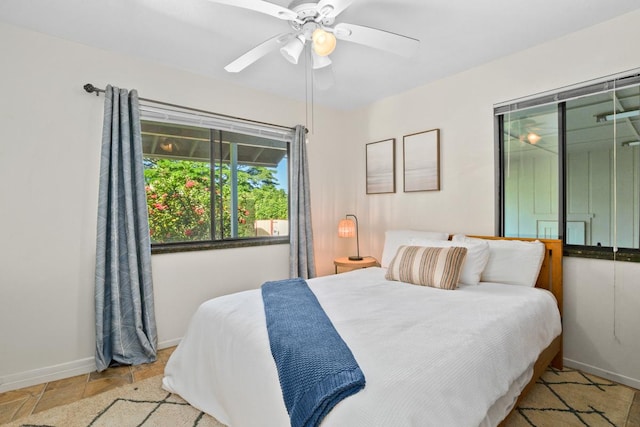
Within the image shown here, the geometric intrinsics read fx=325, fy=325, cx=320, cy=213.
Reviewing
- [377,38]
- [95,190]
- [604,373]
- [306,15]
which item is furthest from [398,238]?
[95,190]

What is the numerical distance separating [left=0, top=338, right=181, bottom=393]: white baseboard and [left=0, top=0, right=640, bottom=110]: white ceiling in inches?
84.3

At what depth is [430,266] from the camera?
2438mm

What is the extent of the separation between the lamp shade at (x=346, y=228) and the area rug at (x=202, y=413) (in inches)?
83.9

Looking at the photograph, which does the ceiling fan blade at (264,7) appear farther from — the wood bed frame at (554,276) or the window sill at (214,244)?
the wood bed frame at (554,276)

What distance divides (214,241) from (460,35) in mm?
2713

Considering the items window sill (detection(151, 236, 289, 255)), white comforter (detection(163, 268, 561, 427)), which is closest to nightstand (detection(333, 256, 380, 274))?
window sill (detection(151, 236, 289, 255))

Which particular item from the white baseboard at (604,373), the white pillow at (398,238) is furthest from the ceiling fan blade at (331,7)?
the white baseboard at (604,373)

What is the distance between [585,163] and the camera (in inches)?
95.7

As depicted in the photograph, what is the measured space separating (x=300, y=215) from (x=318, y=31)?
2.04 metres

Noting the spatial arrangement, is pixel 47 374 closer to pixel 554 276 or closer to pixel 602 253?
pixel 554 276

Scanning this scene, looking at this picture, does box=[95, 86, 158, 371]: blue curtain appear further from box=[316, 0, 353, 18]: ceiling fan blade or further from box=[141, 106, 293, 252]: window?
box=[316, 0, 353, 18]: ceiling fan blade

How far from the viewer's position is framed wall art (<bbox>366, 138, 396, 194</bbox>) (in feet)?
11.9

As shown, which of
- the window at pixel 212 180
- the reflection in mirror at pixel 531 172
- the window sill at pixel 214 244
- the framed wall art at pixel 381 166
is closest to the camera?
the reflection in mirror at pixel 531 172

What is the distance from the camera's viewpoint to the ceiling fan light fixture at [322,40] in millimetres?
1779
